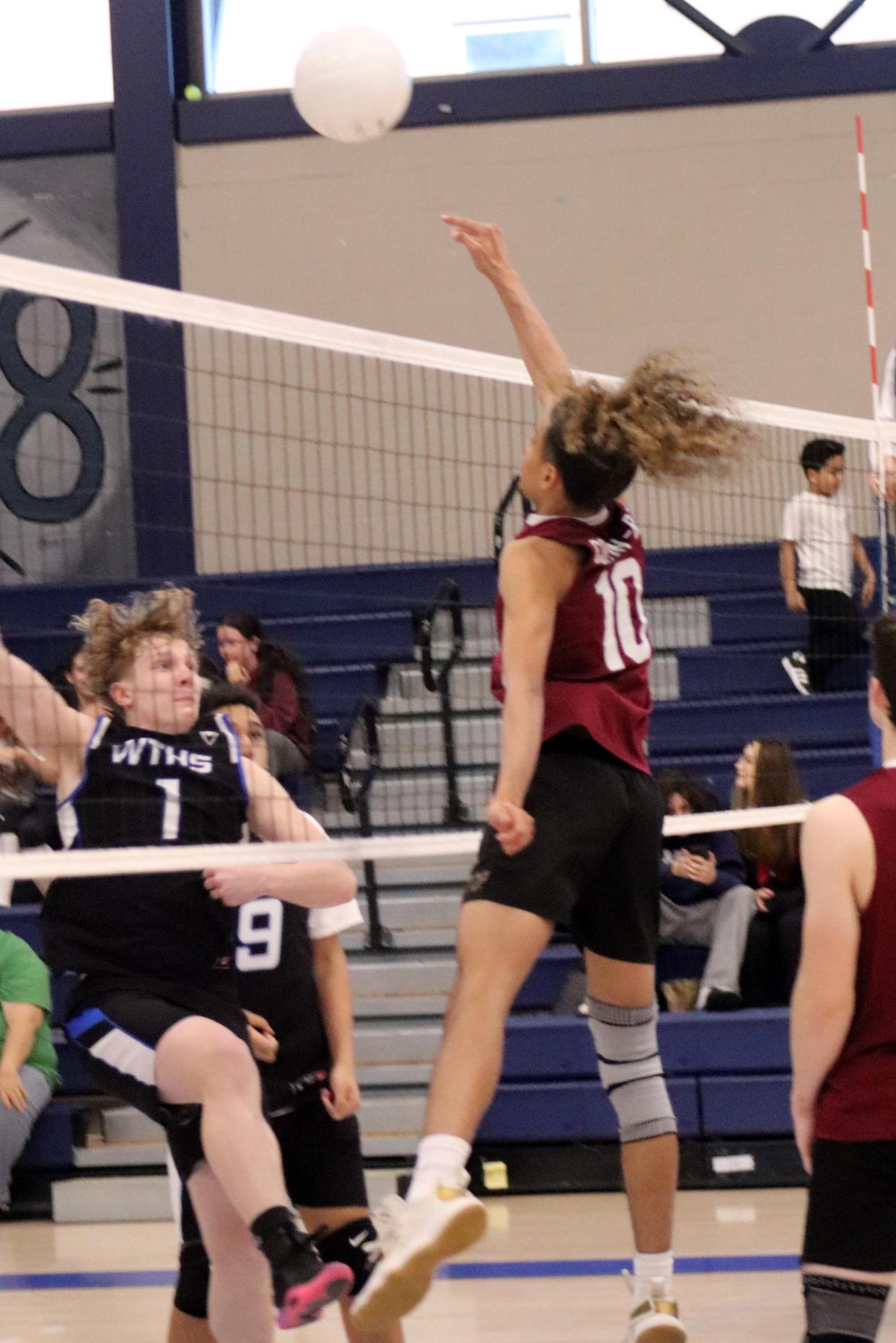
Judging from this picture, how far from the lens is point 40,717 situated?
3.67m

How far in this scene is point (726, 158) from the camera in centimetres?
1125

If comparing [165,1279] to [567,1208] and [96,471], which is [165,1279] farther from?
[96,471]

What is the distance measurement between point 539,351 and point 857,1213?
2.05 m

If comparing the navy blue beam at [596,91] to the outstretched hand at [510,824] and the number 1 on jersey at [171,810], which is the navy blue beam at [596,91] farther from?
the outstretched hand at [510,824]

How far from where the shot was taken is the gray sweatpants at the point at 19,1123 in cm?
698

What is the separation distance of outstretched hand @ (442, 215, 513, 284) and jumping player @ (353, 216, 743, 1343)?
15 cm

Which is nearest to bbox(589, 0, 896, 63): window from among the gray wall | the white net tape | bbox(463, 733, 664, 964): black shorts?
the gray wall

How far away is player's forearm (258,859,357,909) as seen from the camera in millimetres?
3709

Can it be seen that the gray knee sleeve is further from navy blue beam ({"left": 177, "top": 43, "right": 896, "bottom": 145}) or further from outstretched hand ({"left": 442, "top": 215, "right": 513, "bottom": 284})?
navy blue beam ({"left": 177, "top": 43, "right": 896, "bottom": 145})

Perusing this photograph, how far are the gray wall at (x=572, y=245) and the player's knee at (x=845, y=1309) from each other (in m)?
8.15

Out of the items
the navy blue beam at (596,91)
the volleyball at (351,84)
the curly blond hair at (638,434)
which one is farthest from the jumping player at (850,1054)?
the navy blue beam at (596,91)

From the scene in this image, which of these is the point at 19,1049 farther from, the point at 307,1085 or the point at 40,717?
the point at 40,717

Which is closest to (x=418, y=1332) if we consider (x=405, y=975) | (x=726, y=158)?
(x=405, y=975)

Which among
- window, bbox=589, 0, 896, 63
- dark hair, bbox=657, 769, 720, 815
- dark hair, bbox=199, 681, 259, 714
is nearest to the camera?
dark hair, bbox=199, 681, 259, 714
